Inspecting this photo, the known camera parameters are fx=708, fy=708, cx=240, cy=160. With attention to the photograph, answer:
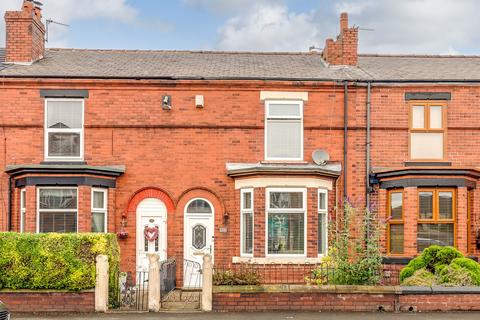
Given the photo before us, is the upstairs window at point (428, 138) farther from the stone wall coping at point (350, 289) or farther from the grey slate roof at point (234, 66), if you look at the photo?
the stone wall coping at point (350, 289)

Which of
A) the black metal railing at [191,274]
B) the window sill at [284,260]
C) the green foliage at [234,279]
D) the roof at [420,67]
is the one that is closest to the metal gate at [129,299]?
the green foliage at [234,279]

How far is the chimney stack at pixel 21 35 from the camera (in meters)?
21.5

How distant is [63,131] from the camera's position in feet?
66.4

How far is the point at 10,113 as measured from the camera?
20.2 meters

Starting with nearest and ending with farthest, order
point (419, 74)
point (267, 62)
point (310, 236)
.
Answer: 1. point (310, 236)
2. point (419, 74)
3. point (267, 62)

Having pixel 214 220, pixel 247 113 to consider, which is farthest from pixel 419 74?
pixel 214 220

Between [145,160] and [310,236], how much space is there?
517 centimetres

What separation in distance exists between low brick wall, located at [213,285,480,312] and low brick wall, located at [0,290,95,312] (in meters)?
2.69

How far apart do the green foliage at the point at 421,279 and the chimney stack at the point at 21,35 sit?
1310 centimetres

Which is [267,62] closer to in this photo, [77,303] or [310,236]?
[310,236]

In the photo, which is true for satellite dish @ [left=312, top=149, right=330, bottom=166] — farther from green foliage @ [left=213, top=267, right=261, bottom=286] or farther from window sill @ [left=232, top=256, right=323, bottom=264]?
green foliage @ [left=213, top=267, right=261, bottom=286]

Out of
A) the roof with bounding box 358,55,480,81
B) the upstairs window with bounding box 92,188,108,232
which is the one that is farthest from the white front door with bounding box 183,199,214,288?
the roof with bounding box 358,55,480,81

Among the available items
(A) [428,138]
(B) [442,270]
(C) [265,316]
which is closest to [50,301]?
(C) [265,316]

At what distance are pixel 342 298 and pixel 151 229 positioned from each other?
7.16 metres
